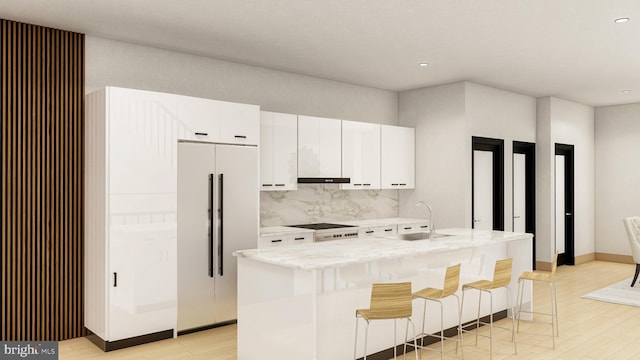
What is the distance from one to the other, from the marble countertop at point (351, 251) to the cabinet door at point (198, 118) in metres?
1.50

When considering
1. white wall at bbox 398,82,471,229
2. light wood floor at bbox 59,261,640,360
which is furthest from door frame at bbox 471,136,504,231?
light wood floor at bbox 59,261,640,360

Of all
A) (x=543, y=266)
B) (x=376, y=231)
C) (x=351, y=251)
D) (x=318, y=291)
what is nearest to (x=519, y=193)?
(x=543, y=266)

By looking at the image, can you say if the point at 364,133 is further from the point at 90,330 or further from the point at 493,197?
the point at 90,330

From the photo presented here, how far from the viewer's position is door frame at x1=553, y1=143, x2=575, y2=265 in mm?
8812

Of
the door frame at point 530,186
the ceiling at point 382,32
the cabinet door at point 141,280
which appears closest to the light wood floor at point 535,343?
the cabinet door at point 141,280

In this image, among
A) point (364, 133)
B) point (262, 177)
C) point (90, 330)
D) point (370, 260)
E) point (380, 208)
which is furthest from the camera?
point (380, 208)

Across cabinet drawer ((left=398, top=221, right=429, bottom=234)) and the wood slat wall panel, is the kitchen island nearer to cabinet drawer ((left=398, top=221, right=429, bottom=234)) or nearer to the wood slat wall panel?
the wood slat wall panel

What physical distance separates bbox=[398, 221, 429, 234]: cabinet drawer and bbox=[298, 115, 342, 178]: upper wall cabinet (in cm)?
116

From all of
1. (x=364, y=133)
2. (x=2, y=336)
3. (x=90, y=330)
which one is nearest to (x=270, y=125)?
(x=364, y=133)

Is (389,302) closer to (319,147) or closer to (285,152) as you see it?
(285,152)

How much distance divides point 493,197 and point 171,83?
500 cm

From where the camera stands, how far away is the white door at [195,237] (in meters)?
4.77

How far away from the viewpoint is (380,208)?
749 cm

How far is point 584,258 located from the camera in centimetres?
914
